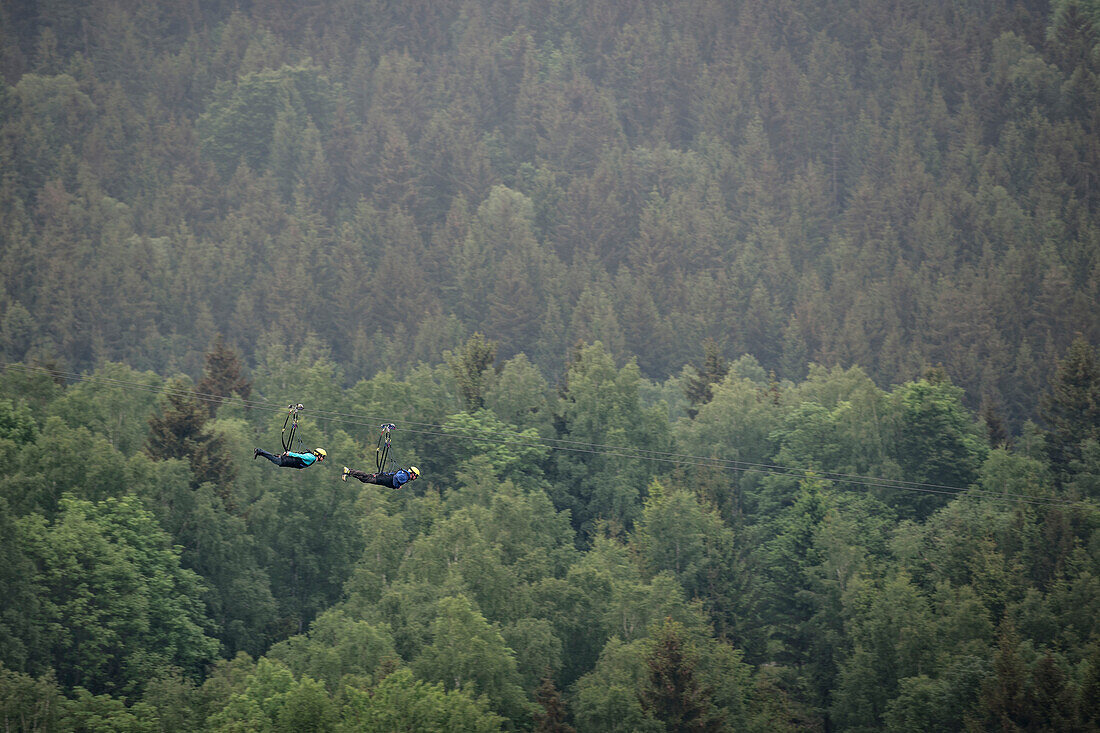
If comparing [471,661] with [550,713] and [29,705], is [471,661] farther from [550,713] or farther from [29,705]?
[29,705]

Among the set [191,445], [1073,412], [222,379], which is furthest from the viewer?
[222,379]

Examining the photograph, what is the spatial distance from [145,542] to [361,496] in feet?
56.8

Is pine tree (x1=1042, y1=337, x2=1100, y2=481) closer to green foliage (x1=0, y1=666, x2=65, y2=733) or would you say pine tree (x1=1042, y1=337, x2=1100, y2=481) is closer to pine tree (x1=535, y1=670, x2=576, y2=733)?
Answer: pine tree (x1=535, y1=670, x2=576, y2=733)

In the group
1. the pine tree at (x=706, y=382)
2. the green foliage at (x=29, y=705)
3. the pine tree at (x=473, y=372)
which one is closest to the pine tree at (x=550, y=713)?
the green foliage at (x=29, y=705)

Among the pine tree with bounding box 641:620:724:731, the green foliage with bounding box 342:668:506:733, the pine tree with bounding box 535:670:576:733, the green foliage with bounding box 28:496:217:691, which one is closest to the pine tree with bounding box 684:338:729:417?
the pine tree with bounding box 641:620:724:731

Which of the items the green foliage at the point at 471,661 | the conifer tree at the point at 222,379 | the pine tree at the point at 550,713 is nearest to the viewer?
the pine tree at the point at 550,713

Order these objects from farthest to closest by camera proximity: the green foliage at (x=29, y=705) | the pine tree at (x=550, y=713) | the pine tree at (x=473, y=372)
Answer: the pine tree at (x=473, y=372) < the pine tree at (x=550, y=713) < the green foliage at (x=29, y=705)

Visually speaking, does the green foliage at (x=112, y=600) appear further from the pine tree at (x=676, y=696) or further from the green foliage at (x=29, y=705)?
the pine tree at (x=676, y=696)

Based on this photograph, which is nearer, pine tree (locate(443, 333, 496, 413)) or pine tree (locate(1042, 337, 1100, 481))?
pine tree (locate(1042, 337, 1100, 481))

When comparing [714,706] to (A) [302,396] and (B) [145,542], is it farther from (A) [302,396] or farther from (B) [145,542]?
(A) [302,396]

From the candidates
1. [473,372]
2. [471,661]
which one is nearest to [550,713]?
[471,661]

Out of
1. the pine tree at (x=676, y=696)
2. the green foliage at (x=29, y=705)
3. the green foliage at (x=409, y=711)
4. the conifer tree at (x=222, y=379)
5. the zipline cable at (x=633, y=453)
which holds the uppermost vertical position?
the conifer tree at (x=222, y=379)

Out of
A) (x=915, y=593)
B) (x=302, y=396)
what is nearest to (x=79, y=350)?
(x=302, y=396)

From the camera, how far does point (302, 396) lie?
113 meters
